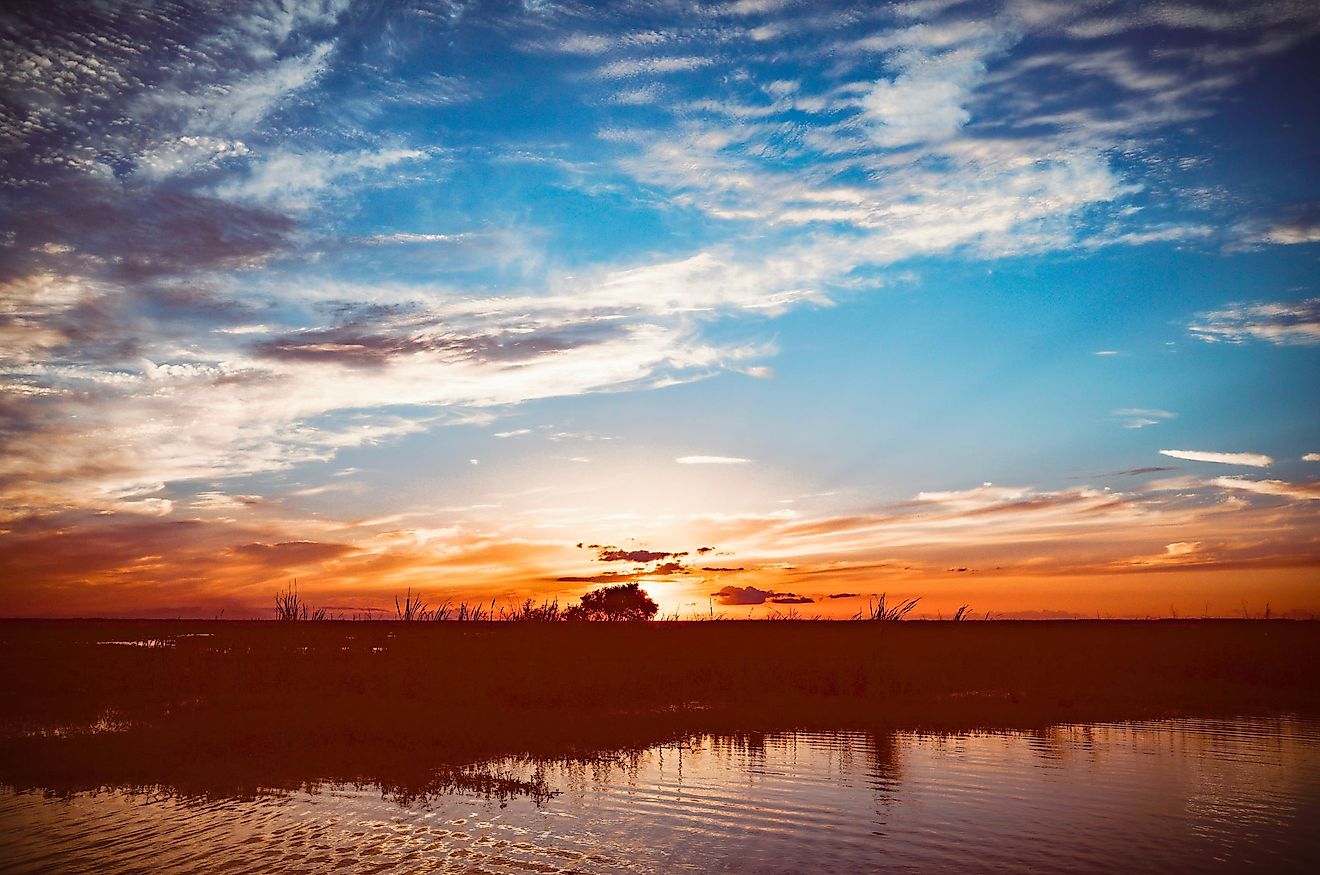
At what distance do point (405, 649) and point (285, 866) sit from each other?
1414 inches

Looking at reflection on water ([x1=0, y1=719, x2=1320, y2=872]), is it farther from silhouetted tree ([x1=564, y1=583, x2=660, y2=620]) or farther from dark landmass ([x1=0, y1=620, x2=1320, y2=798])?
silhouetted tree ([x1=564, y1=583, x2=660, y2=620])

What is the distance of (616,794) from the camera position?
17.5 meters

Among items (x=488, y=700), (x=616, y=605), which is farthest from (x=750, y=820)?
(x=616, y=605)

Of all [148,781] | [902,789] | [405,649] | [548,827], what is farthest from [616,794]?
[405,649]

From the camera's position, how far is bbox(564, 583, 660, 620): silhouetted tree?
93062 mm

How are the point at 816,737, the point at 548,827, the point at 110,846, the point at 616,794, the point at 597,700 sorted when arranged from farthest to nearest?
the point at 597,700, the point at 816,737, the point at 616,794, the point at 548,827, the point at 110,846

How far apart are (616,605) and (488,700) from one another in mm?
65895

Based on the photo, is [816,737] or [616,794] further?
[816,737]

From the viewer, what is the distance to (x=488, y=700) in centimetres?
2988

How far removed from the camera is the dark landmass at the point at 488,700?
2031 centimetres

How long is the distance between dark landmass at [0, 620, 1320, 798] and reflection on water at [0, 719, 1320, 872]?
1709mm

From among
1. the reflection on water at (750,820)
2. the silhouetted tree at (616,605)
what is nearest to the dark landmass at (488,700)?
the reflection on water at (750,820)

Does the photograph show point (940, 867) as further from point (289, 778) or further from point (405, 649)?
point (405, 649)

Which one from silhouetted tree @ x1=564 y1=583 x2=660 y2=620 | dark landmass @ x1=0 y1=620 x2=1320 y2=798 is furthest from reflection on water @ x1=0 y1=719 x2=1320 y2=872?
silhouetted tree @ x1=564 y1=583 x2=660 y2=620
